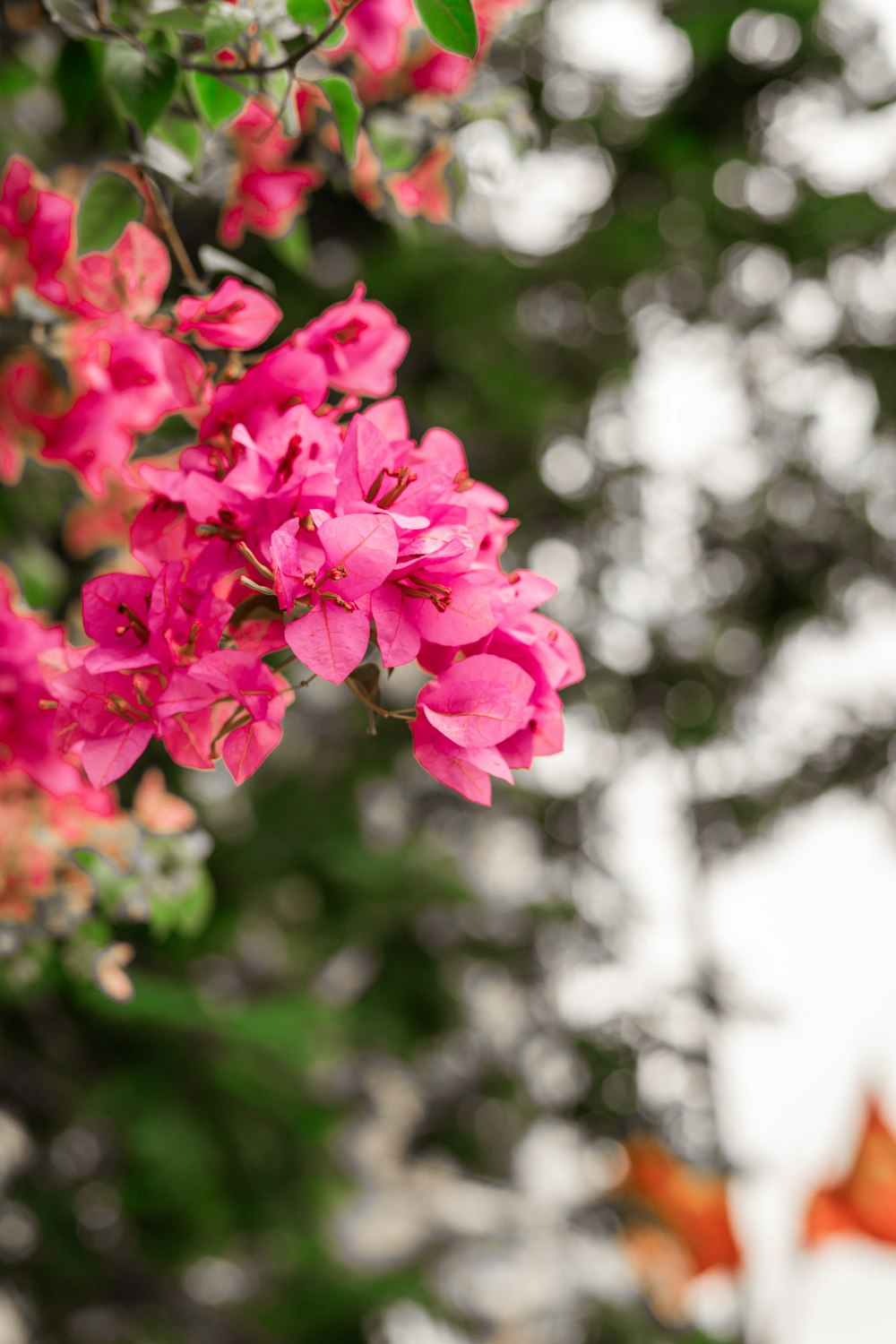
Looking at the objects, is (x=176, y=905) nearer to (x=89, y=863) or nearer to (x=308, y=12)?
(x=89, y=863)

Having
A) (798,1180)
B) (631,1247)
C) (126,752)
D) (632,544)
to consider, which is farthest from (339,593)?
(798,1180)

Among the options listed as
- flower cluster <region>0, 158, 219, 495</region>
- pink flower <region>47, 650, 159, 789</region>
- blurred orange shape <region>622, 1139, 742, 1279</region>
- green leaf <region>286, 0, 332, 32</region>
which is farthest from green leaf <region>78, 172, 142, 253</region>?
blurred orange shape <region>622, 1139, 742, 1279</region>

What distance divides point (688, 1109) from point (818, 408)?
1.55 meters

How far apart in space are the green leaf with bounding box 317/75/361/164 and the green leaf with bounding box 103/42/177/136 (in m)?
0.07

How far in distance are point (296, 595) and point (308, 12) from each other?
0.26 meters

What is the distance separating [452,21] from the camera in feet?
1.31

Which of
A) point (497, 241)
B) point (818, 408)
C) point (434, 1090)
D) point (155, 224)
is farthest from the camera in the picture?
point (434, 1090)

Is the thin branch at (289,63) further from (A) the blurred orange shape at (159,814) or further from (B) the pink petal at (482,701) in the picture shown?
(A) the blurred orange shape at (159,814)

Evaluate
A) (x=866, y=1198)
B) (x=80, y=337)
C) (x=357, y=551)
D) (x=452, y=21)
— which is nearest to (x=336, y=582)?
(x=357, y=551)

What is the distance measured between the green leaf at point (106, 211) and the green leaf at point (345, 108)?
4.1 inches

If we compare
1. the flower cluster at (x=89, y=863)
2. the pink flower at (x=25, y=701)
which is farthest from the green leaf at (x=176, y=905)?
the pink flower at (x=25, y=701)

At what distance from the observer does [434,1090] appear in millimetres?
2477

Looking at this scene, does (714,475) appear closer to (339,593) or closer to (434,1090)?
(434,1090)

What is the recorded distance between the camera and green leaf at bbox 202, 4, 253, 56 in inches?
16.4
